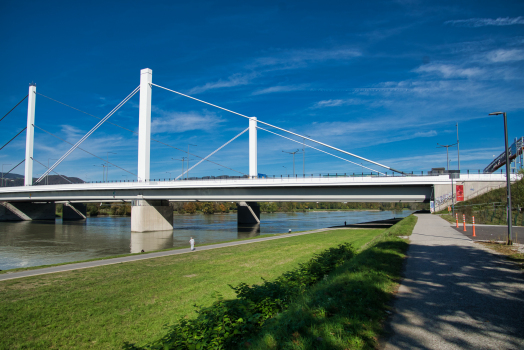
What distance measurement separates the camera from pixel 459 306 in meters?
5.38

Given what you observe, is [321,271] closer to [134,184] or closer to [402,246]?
[402,246]

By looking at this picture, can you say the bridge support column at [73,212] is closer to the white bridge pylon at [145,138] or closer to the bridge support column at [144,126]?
the white bridge pylon at [145,138]

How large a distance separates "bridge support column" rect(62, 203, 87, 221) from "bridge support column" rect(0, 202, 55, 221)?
354 centimetres

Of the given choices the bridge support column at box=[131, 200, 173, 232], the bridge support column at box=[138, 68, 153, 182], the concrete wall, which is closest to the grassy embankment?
the concrete wall

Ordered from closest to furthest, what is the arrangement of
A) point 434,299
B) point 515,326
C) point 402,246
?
point 515,326
point 434,299
point 402,246

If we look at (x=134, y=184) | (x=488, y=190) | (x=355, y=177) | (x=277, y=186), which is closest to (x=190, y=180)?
(x=134, y=184)

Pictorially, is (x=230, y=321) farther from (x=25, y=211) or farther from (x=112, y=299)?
(x=25, y=211)

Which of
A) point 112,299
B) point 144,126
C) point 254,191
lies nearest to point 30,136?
point 144,126

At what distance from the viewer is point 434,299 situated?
18.9 ft

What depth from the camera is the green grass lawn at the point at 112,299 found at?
24.3ft

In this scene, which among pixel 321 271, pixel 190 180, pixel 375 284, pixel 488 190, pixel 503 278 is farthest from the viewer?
pixel 190 180

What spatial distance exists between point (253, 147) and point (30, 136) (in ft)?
142

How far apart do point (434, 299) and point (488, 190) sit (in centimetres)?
3619

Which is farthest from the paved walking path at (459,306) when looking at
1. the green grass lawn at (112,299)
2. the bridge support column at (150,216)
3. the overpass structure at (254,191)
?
the bridge support column at (150,216)
